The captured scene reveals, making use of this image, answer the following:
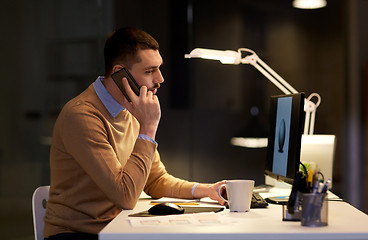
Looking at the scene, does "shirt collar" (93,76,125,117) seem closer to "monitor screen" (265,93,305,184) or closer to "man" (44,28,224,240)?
"man" (44,28,224,240)

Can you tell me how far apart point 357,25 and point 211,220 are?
3201 millimetres

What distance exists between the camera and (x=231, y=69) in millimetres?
Answer: 4441

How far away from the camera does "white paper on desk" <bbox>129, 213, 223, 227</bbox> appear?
65.7 inches

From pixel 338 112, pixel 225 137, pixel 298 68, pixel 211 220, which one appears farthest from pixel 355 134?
pixel 211 220

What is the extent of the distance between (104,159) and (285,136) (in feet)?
2.24

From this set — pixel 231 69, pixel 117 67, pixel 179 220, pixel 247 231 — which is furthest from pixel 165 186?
pixel 231 69

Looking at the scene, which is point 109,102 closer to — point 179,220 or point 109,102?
point 109,102

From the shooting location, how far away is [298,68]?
445cm

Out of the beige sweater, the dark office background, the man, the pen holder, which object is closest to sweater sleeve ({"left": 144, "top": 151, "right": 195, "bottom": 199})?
the man

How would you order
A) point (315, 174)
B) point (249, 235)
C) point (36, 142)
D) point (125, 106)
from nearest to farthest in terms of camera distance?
point (249, 235), point (315, 174), point (125, 106), point (36, 142)

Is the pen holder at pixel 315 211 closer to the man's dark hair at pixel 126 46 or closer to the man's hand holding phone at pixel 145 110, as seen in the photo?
the man's hand holding phone at pixel 145 110

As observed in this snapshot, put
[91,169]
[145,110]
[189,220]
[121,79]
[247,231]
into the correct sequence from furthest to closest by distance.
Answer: [121,79]
[145,110]
[91,169]
[189,220]
[247,231]

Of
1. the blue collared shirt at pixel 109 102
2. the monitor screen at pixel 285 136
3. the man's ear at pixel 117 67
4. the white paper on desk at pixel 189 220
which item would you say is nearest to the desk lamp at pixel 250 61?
the monitor screen at pixel 285 136

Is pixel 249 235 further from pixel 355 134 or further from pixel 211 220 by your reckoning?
pixel 355 134
